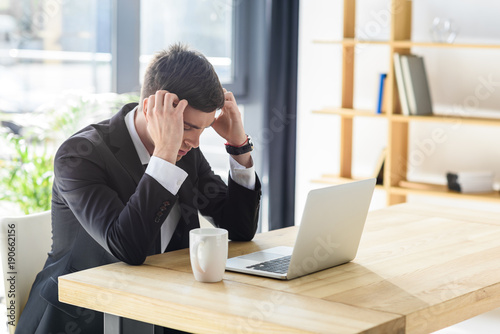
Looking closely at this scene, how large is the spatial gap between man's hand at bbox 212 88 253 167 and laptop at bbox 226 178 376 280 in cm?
38

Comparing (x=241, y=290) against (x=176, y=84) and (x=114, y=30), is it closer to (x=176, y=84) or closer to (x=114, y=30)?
(x=176, y=84)

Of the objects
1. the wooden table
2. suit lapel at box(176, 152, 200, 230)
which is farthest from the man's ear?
the wooden table

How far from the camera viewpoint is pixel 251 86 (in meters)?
4.37

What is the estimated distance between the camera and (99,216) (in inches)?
65.5

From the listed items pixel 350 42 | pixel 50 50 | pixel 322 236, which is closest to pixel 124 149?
pixel 322 236

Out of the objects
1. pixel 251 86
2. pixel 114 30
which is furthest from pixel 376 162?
pixel 114 30

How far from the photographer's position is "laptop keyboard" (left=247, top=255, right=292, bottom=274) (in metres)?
1.58

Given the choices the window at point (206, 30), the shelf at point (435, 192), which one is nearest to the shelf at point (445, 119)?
the shelf at point (435, 192)

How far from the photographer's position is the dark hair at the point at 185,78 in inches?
70.1

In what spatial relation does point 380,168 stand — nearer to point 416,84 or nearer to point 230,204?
point 416,84

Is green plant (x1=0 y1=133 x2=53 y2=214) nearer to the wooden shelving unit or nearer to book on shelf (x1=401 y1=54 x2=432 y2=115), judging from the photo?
the wooden shelving unit

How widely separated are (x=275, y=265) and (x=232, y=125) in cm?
53

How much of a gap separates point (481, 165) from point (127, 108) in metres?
2.44

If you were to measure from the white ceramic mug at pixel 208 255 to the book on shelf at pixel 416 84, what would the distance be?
2447mm
